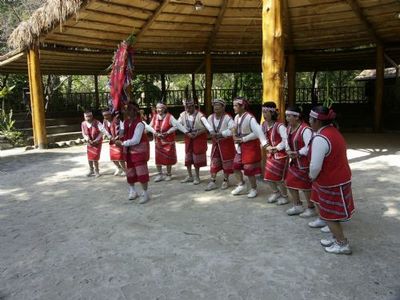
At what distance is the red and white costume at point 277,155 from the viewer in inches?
189

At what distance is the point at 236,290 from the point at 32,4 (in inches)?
713

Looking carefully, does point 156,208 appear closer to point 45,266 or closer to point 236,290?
point 45,266

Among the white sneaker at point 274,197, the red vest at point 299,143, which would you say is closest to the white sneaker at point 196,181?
the white sneaker at point 274,197

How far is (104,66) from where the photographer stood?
46.0 ft

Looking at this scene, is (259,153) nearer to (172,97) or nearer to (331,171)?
(331,171)

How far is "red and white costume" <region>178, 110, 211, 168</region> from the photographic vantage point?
6320mm

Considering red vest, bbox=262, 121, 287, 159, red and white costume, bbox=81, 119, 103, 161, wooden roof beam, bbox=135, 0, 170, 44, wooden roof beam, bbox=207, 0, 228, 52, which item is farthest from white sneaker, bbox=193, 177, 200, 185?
wooden roof beam, bbox=207, 0, 228, 52

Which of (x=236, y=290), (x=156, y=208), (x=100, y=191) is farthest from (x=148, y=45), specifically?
(x=236, y=290)

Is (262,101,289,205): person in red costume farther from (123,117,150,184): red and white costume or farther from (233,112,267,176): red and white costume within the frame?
(123,117,150,184): red and white costume

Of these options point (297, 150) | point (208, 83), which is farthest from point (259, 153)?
point (208, 83)

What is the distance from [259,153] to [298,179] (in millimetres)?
1076

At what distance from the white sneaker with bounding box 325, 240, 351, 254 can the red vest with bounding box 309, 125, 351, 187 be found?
1.86 ft

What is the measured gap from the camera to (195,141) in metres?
6.36

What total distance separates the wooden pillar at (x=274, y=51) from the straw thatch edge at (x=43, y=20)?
422cm
